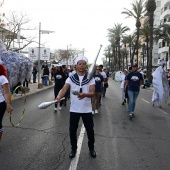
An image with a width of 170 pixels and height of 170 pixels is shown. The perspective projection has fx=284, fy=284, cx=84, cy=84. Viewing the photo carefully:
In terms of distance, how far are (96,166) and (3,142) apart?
2.38m

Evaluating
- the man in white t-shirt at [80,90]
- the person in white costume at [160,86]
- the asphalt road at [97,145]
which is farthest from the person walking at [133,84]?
the man in white t-shirt at [80,90]

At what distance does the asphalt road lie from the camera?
4.90m

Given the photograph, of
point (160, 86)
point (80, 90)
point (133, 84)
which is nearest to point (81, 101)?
point (80, 90)

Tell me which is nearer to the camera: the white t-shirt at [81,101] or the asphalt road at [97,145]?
the asphalt road at [97,145]

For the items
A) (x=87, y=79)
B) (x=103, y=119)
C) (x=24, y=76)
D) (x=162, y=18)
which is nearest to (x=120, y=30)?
(x=162, y=18)

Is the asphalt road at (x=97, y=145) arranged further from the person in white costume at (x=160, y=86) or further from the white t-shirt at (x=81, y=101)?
the person in white costume at (x=160, y=86)

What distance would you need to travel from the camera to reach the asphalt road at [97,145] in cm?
490

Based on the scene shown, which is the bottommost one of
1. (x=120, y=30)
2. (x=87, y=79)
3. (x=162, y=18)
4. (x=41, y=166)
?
(x=41, y=166)

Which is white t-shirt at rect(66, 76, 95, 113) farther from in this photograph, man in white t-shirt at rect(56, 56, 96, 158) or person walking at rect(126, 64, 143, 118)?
person walking at rect(126, 64, 143, 118)

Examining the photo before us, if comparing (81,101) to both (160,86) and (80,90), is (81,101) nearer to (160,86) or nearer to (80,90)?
(80,90)

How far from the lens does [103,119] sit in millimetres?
9352

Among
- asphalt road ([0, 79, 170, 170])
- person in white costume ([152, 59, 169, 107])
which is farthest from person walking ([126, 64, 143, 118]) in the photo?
person in white costume ([152, 59, 169, 107])

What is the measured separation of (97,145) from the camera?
6.10 metres

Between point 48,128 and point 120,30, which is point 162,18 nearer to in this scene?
point 120,30
